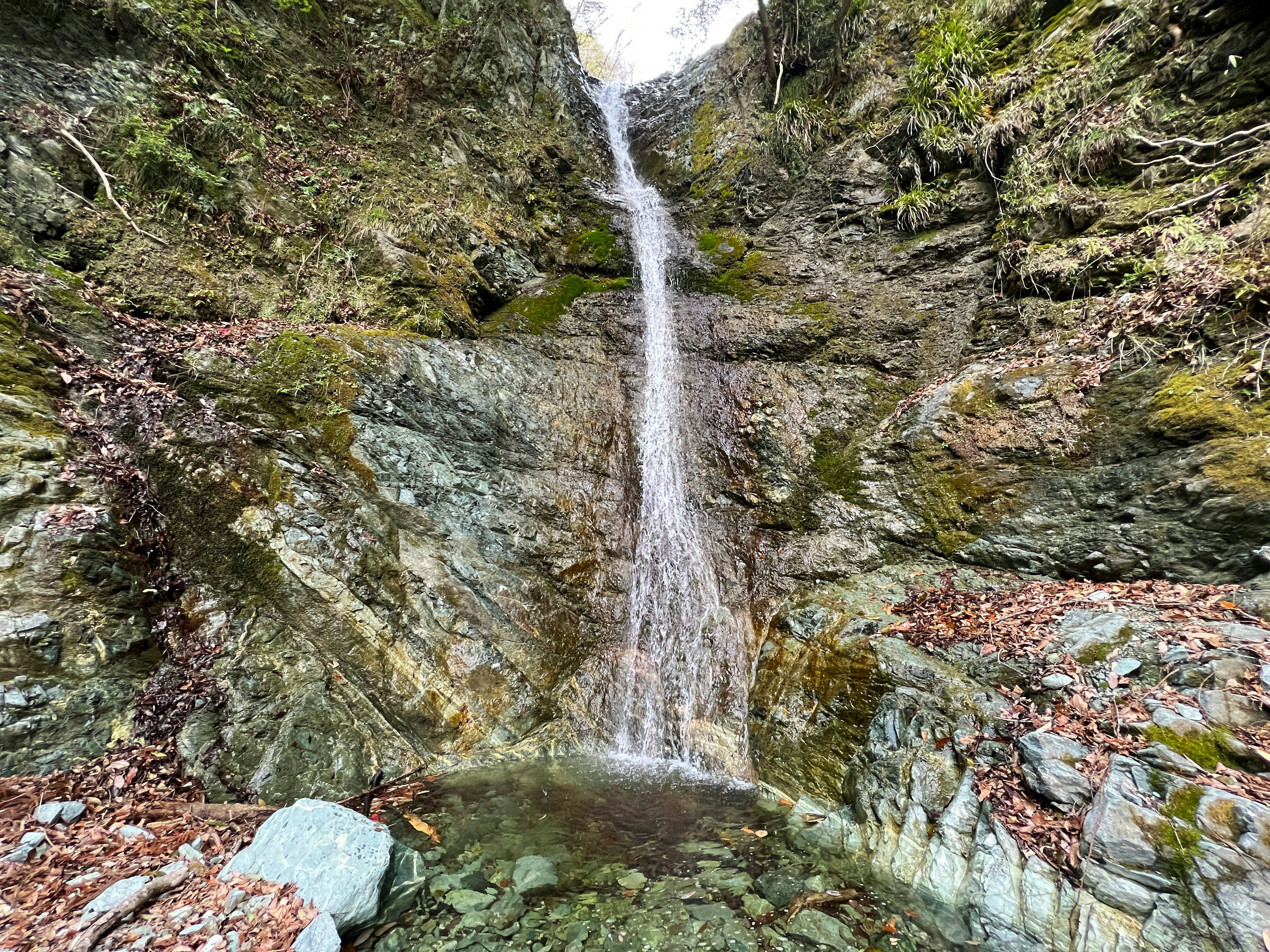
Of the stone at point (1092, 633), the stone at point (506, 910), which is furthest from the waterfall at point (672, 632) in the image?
the stone at point (1092, 633)

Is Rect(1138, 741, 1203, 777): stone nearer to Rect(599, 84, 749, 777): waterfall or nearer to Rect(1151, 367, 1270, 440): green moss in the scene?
Rect(1151, 367, 1270, 440): green moss

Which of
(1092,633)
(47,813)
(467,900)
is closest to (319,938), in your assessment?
(467,900)

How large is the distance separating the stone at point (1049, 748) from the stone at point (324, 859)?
4418 mm

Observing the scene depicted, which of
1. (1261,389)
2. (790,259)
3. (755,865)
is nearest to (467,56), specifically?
(790,259)

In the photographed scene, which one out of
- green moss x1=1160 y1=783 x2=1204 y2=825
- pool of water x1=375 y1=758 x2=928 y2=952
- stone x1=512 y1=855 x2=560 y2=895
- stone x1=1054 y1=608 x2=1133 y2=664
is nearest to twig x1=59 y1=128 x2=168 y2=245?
pool of water x1=375 y1=758 x2=928 y2=952

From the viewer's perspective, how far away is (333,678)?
475cm

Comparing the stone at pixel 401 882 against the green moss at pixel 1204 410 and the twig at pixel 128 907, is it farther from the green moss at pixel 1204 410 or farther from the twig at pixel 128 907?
the green moss at pixel 1204 410

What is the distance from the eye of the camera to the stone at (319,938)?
268 cm

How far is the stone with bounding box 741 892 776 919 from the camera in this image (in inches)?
132

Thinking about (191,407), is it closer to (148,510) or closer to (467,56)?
(148,510)

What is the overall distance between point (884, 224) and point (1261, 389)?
6528 mm

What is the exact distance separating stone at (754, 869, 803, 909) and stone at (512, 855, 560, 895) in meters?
1.47

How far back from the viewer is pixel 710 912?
338 cm

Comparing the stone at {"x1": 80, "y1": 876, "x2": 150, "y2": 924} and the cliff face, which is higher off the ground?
the cliff face
